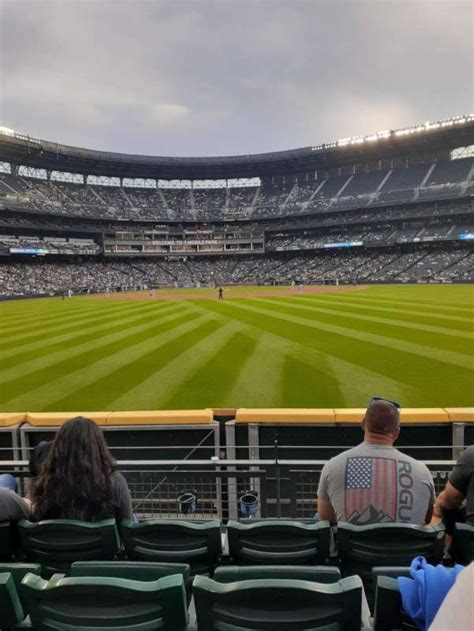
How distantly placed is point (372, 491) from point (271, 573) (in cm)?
144

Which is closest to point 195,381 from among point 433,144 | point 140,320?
point 140,320

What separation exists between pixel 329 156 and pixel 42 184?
2155 inches

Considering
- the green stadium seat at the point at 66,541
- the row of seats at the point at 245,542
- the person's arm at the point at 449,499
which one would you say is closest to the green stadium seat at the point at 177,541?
the row of seats at the point at 245,542

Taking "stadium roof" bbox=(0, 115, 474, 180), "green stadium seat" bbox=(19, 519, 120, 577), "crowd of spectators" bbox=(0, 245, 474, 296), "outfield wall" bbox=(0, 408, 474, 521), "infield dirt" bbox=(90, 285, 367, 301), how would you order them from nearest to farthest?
"green stadium seat" bbox=(19, 519, 120, 577), "outfield wall" bbox=(0, 408, 474, 521), "infield dirt" bbox=(90, 285, 367, 301), "crowd of spectators" bbox=(0, 245, 474, 296), "stadium roof" bbox=(0, 115, 474, 180)

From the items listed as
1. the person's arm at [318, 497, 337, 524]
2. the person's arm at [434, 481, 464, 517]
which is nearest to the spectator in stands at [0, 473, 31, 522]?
the person's arm at [318, 497, 337, 524]

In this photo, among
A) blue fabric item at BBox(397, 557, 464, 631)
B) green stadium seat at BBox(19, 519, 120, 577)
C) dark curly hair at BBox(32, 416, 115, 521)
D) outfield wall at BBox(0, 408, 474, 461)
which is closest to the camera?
blue fabric item at BBox(397, 557, 464, 631)

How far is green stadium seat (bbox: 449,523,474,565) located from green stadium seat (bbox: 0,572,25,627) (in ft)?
9.61

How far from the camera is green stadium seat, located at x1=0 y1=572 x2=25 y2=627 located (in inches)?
90.2

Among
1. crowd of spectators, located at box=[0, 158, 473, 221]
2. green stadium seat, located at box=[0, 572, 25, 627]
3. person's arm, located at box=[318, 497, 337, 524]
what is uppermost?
crowd of spectators, located at box=[0, 158, 473, 221]

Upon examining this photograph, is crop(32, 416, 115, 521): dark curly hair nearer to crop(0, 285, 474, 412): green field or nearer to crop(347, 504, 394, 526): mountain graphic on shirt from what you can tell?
crop(347, 504, 394, 526): mountain graphic on shirt

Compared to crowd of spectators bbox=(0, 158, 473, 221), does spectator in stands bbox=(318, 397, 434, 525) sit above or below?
below

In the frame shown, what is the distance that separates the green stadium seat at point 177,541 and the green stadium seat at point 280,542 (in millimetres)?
148

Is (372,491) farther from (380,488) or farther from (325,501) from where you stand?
(325,501)

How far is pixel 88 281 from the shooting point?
7362 centimetres
